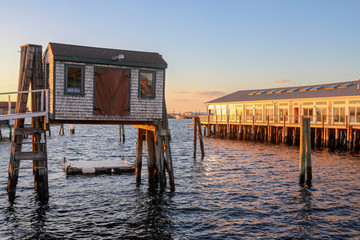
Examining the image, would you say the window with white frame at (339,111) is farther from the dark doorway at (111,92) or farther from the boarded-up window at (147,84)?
the dark doorway at (111,92)

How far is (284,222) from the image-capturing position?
14438mm

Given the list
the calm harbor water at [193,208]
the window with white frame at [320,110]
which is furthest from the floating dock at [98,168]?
the window with white frame at [320,110]

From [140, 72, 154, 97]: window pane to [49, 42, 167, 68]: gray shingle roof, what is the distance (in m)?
0.72

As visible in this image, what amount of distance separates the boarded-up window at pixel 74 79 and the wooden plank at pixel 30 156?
340cm

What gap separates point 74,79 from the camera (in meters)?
16.7

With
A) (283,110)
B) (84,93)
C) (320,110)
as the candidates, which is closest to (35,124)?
(84,93)

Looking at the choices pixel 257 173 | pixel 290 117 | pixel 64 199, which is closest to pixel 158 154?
pixel 64 199

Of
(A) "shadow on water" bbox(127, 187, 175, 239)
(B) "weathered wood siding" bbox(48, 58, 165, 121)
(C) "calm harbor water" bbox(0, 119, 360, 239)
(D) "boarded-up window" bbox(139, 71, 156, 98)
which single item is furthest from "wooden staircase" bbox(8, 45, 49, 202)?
(D) "boarded-up window" bbox(139, 71, 156, 98)

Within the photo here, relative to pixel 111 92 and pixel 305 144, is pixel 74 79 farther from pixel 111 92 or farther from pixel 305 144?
pixel 305 144

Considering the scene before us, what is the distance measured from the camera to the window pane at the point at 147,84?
17984 millimetres

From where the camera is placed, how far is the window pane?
17984 millimetres

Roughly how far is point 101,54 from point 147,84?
9.53ft

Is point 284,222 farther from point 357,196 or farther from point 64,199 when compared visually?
point 64,199

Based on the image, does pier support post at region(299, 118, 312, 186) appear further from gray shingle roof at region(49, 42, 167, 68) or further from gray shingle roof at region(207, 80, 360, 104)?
gray shingle roof at region(207, 80, 360, 104)
